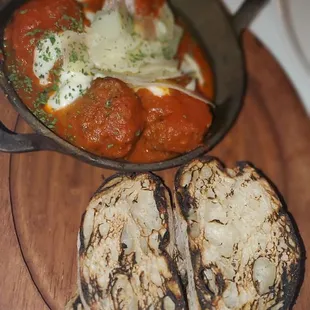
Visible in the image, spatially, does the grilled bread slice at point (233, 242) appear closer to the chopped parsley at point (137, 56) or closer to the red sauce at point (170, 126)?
the red sauce at point (170, 126)

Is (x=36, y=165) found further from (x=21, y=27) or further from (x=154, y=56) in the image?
(x=154, y=56)

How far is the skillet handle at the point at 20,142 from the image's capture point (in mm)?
2973

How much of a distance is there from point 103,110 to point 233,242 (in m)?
1.17

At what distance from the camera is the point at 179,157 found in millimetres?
3268

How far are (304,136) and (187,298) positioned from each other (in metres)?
1.63

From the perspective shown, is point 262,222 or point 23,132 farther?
point 23,132

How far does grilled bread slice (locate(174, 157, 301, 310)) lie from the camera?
2924 mm

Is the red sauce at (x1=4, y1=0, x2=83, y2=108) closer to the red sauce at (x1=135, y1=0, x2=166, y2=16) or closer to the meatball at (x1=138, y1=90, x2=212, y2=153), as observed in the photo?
the red sauce at (x1=135, y1=0, x2=166, y2=16)

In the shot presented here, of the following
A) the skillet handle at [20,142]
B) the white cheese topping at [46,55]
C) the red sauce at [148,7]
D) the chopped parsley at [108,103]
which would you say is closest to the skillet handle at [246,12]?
the red sauce at [148,7]

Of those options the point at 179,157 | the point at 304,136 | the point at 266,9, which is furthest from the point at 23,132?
the point at 266,9

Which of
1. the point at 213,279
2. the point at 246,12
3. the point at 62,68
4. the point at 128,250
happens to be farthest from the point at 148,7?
the point at 213,279

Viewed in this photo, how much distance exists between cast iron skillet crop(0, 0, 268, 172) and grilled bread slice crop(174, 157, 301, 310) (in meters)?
0.30

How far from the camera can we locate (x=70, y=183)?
10.7 ft

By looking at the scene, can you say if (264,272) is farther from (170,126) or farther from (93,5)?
(93,5)
